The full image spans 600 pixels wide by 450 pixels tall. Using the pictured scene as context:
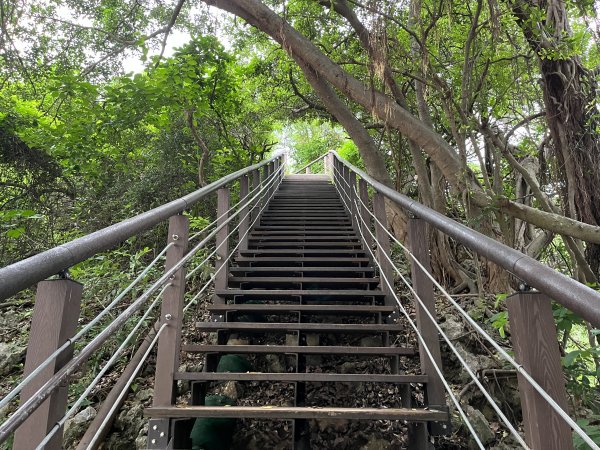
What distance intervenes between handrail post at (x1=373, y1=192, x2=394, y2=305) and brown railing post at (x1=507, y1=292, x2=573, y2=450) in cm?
185

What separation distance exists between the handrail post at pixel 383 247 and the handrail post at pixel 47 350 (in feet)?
7.21

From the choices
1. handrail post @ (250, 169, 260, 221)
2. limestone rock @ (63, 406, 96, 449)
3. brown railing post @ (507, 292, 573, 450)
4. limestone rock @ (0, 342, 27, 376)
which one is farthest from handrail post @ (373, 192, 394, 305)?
limestone rock @ (0, 342, 27, 376)

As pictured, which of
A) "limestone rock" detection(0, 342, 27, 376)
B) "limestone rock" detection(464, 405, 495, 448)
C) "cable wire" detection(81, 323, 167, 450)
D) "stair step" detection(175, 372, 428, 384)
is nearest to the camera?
"cable wire" detection(81, 323, 167, 450)

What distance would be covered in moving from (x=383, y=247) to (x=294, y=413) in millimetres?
1607

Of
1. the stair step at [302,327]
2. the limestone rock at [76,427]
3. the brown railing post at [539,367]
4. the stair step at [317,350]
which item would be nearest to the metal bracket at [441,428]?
the stair step at [317,350]

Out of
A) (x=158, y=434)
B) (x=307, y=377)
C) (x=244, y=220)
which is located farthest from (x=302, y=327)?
(x=244, y=220)

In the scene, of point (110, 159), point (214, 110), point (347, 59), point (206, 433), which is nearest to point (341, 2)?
point (347, 59)

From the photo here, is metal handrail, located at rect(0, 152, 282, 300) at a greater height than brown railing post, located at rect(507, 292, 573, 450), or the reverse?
metal handrail, located at rect(0, 152, 282, 300)

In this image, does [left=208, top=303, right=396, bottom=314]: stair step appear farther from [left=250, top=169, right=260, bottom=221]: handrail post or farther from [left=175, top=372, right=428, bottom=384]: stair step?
[left=250, top=169, right=260, bottom=221]: handrail post

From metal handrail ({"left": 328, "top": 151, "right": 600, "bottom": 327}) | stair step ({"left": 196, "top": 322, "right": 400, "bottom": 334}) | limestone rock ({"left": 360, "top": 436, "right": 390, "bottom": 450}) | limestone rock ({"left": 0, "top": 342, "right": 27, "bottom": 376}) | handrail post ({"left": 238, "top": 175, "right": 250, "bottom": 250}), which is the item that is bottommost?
limestone rock ({"left": 360, "top": 436, "right": 390, "bottom": 450})

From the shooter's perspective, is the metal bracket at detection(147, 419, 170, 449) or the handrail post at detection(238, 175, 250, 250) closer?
the metal bracket at detection(147, 419, 170, 449)

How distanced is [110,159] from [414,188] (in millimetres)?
4885

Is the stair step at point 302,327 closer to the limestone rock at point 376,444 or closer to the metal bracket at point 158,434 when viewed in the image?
the limestone rock at point 376,444

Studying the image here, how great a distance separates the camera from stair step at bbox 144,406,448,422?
1755 mm
